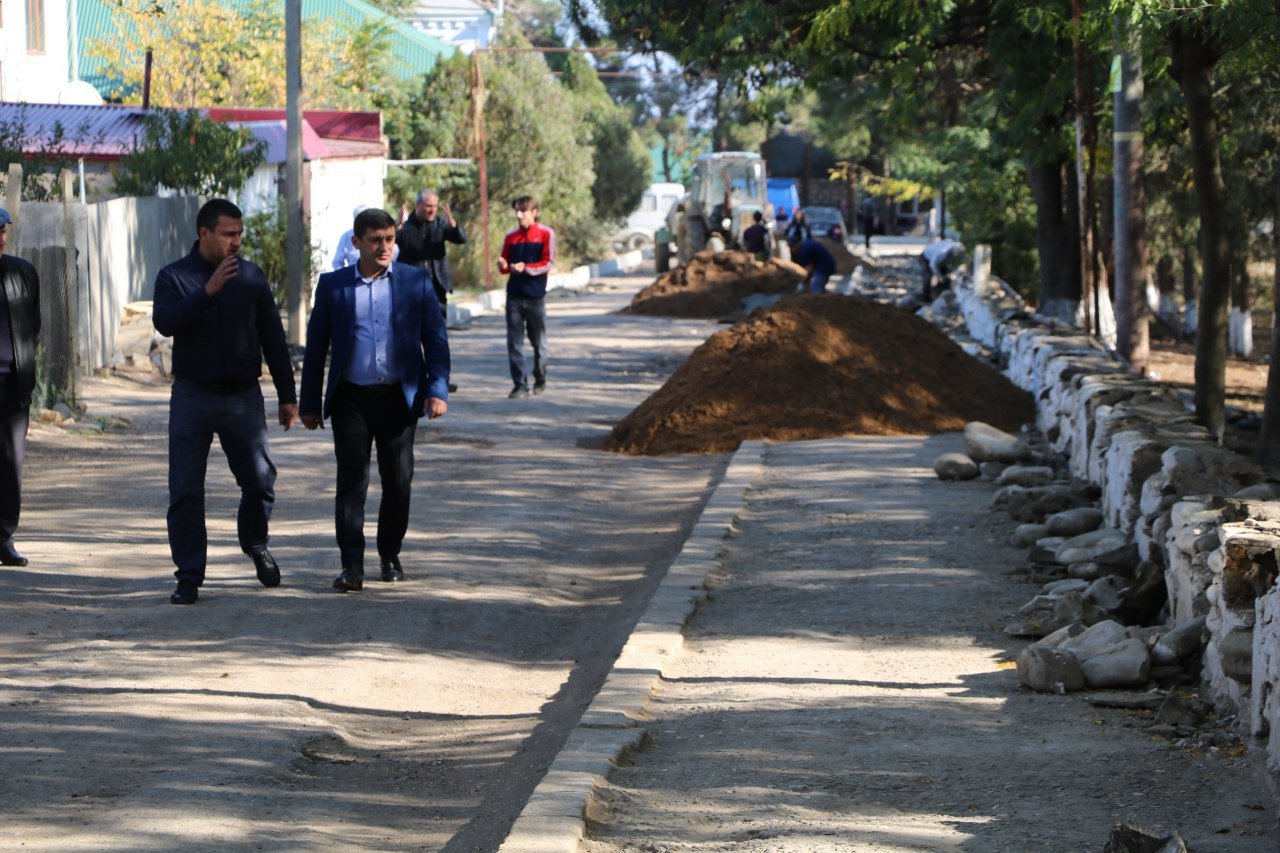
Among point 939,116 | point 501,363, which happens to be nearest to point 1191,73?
point 501,363

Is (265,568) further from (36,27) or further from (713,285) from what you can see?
(36,27)

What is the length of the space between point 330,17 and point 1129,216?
30.4 m

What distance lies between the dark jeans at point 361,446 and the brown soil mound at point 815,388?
5399 mm

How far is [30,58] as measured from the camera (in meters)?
29.6

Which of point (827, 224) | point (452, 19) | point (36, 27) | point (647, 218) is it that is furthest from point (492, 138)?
point (452, 19)

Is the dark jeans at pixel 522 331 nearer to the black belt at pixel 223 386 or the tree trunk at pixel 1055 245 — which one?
the black belt at pixel 223 386

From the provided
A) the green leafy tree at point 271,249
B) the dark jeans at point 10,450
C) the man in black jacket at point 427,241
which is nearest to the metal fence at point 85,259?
the green leafy tree at point 271,249

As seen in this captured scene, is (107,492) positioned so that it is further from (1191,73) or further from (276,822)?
(1191,73)

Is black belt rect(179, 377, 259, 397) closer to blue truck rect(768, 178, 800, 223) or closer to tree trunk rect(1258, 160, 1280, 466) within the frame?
tree trunk rect(1258, 160, 1280, 466)

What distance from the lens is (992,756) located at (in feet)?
16.8

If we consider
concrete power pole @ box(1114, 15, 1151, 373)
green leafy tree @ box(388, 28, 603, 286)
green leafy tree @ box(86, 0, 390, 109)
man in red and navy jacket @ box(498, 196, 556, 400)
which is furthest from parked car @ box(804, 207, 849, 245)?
concrete power pole @ box(1114, 15, 1151, 373)

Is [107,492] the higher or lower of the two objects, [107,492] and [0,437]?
the lower

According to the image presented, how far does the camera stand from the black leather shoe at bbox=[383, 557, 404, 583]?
8.20 meters

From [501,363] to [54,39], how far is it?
15607 mm
